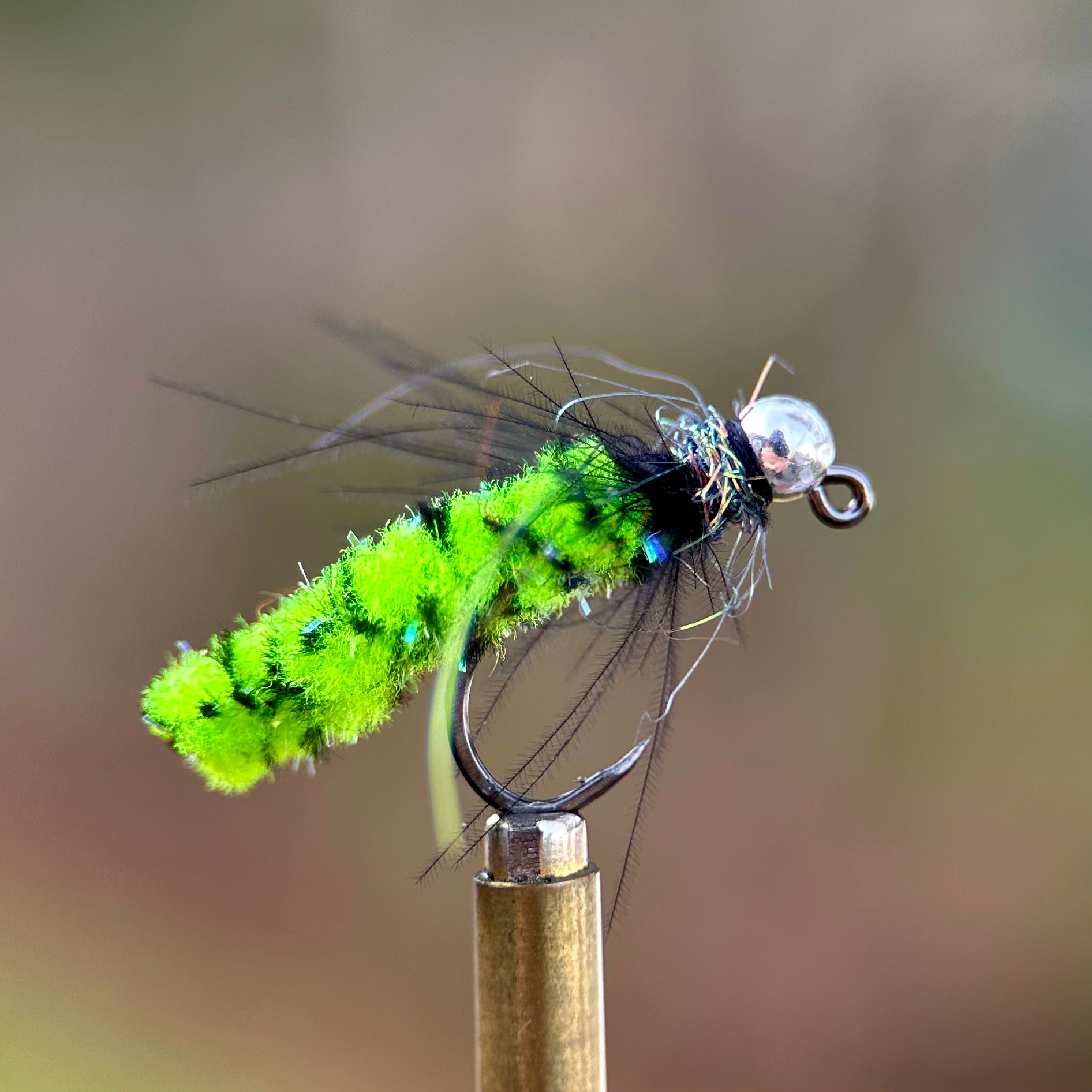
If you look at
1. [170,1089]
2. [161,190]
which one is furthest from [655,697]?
[161,190]

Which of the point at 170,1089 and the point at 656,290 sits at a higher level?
the point at 656,290

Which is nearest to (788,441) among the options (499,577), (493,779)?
(499,577)

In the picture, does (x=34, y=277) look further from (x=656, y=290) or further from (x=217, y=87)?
(x=656, y=290)

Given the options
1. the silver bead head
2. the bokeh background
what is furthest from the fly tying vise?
the bokeh background

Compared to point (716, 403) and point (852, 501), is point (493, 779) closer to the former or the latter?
point (852, 501)

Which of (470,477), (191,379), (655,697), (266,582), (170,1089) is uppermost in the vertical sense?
(191,379)

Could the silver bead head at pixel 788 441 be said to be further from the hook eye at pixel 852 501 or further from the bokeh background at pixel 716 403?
the bokeh background at pixel 716 403
